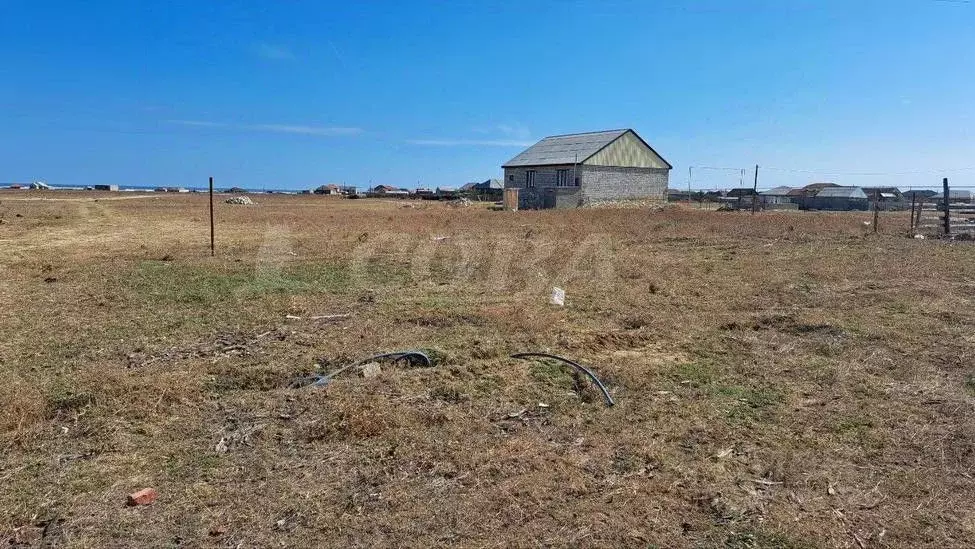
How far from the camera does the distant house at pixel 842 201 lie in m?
42.6

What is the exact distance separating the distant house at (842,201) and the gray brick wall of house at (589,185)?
39.9 feet

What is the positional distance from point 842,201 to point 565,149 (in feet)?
70.6

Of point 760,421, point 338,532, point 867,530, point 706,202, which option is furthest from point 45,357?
point 706,202

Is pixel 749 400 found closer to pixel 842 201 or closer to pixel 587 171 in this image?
pixel 587 171

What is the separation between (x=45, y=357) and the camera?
16.5 feet

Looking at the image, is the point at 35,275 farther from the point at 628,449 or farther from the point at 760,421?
the point at 760,421

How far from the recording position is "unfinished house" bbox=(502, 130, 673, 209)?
36.5 metres

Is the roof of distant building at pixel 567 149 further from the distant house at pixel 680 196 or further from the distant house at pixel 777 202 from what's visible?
the distant house at pixel 680 196

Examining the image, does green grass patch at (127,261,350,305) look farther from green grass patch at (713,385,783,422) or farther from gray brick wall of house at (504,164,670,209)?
gray brick wall of house at (504,164,670,209)

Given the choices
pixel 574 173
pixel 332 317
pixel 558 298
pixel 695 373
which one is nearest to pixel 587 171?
pixel 574 173

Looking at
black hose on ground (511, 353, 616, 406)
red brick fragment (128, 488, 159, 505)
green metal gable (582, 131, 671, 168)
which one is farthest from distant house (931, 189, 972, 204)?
red brick fragment (128, 488, 159, 505)

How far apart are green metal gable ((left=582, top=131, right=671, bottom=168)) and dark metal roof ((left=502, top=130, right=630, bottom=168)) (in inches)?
15.0

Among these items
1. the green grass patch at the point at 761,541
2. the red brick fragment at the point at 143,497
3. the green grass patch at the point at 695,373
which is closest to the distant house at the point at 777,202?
the green grass patch at the point at 695,373

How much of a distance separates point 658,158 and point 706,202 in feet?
30.8
